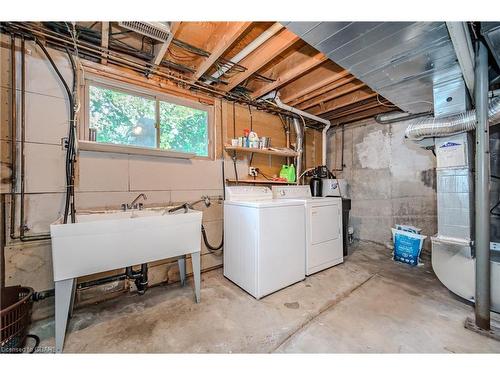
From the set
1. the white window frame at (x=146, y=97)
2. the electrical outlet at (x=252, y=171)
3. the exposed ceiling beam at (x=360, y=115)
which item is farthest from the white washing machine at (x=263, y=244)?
the exposed ceiling beam at (x=360, y=115)

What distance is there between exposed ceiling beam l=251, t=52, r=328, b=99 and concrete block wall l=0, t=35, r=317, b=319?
147 cm

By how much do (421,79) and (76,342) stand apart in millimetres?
3773

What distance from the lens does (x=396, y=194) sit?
3.70 meters

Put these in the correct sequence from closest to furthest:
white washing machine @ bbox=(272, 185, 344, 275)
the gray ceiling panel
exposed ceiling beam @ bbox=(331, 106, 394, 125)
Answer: the gray ceiling panel < white washing machine @ bbox=(272, 185, 344, 275) < exposed ceiling beam @ bbox=(331, 106, 394, 125)

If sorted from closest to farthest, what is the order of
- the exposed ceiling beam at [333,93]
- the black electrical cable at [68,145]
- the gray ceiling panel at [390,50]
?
the gray ceiling panel at [390,50] < the black electrical cable at [68,145] < the exposed ceiling beam at [333,93]

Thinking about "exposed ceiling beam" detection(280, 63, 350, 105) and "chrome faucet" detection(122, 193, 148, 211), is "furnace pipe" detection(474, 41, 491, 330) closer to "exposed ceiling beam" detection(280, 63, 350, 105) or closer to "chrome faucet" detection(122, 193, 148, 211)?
"exposed ceiling beam" detection(280, 63, 350, 105)

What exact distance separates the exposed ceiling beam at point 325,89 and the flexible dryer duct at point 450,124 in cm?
94

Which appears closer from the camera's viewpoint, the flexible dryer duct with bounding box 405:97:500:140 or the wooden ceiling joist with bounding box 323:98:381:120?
the flexible dryer duct with bounding box 405:97:500:140

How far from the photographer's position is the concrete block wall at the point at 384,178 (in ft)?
11.2

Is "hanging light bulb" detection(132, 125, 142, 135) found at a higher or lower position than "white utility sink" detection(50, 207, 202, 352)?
higher

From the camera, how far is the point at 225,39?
5.96ft

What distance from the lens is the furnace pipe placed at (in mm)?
1620

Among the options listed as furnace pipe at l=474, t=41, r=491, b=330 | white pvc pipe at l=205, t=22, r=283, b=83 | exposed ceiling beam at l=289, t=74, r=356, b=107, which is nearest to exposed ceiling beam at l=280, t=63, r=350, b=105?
exposed ceiling beam at l=289, t=74, r=356, b=107

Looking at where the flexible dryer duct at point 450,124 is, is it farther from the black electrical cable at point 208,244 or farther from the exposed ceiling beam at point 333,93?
the black electrical cable at point 208,244
